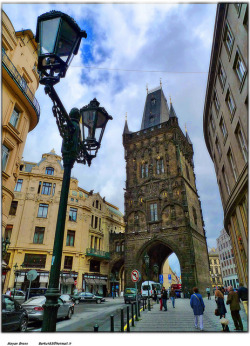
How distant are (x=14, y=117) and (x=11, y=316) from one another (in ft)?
34.6

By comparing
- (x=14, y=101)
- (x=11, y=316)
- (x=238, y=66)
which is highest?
(x=238, y=66)

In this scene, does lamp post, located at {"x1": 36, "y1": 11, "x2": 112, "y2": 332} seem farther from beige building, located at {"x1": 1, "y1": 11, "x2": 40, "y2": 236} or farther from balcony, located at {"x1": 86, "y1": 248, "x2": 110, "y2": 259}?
balcony, located at {"x1": 86, "y1": 248, "x2": 110, "y2": 259}

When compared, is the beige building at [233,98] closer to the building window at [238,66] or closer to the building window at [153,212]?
the building window at [238,66]

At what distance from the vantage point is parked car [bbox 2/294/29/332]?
707cm

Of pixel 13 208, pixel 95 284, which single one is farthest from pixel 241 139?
pixel 95 284

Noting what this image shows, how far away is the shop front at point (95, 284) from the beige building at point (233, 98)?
23.9 meters

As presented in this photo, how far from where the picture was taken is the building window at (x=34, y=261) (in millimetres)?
28531

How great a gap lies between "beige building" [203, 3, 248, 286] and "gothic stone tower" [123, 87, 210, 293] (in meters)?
15.8

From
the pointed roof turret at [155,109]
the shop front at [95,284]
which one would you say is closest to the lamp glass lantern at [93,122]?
the shop front at [95,284]

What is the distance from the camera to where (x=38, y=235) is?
100ft

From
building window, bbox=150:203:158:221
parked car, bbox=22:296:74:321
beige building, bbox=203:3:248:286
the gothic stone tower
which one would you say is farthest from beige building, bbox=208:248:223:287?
parked car, bbox=22:296:74:321

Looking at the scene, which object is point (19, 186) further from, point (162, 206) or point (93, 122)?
point (93, 122)

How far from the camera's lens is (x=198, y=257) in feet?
103

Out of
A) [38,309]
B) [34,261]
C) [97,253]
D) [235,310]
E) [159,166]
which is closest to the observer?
[235,310]
